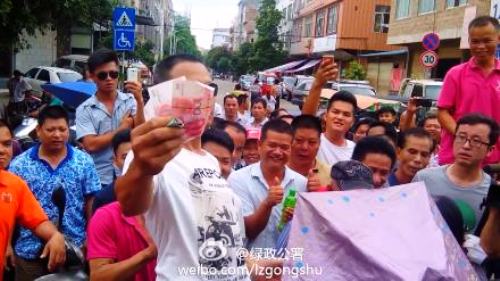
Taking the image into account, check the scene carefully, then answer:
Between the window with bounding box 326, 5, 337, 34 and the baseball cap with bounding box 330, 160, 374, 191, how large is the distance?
35.1 m

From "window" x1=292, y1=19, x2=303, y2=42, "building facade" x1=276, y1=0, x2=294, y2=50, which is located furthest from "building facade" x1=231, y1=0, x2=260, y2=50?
"window" x1=292, y1=19, x2=303, y2=42

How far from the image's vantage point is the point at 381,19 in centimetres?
3419

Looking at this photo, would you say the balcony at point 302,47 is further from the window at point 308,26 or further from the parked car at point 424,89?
the parked car at point 424,89

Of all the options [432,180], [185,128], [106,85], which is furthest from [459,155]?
[106,85]

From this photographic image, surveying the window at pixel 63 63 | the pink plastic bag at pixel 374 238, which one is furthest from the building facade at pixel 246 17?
the pink plastic bag at pixel 374 238

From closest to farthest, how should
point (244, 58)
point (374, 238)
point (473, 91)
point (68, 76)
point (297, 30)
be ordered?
point (374, 238) → point (473, 91) → point (68, 76) → point (297, 30) → point (244, 58)

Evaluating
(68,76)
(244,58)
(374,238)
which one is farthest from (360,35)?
(374,238)

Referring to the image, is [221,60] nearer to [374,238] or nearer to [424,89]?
[424,89]

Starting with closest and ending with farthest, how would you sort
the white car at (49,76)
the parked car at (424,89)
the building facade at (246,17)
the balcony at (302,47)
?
the parked car at (424,89)
the white car at (49,76)
the balcony at (302,47)
the building facade at (246,17)

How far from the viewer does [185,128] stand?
67.4 inches

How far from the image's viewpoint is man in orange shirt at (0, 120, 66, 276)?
9.37 feet

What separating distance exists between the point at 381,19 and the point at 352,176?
33394 mm

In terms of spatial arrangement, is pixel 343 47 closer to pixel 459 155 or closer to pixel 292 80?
pixel 292 80

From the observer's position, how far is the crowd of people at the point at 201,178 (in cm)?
192
